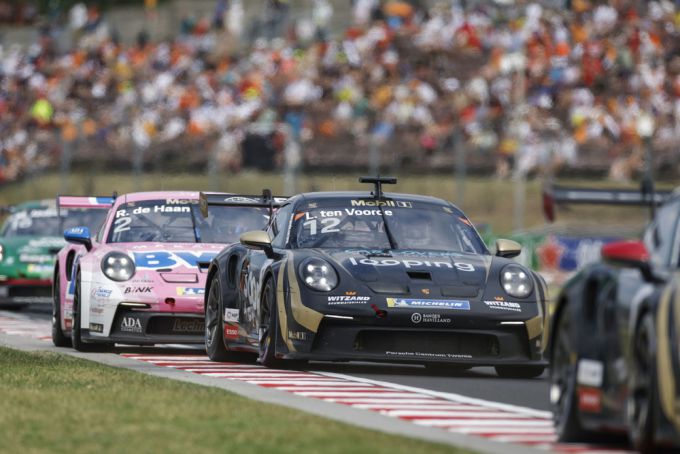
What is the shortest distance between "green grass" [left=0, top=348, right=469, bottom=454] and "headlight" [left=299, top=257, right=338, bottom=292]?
1353 millimetres

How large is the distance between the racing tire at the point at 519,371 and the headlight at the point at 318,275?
4.83ft

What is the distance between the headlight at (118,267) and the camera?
14.2m

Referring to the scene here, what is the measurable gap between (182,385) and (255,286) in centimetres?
209

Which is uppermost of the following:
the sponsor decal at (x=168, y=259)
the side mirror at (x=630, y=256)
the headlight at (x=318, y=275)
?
the side mirror at (x=630, y=256)

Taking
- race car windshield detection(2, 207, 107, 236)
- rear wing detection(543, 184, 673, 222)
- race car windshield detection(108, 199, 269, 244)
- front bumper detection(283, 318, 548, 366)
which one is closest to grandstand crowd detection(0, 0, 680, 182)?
race car windshield detection(2, 207, 107, 236)

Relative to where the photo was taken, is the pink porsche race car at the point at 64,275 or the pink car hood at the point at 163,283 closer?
the pink car hood at the point at 163,283

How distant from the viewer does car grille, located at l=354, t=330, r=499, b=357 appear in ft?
37.8

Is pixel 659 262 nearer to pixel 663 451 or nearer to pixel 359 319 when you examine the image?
pixel 663 451

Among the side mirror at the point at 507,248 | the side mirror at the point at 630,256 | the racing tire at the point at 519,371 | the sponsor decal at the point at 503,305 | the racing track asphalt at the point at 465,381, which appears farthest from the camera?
the side mirror at the point at 507,248

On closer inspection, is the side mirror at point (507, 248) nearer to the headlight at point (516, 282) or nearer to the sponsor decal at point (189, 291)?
the headlight at point (516, 282)

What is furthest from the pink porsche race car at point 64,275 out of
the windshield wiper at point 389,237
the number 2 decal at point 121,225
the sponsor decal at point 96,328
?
the windshield wiper at point 389,237

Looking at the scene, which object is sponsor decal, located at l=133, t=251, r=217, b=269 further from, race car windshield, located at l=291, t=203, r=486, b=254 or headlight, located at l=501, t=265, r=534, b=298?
headlight, located at l=501, t=265, r=534, b=298

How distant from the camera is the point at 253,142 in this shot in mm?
33375

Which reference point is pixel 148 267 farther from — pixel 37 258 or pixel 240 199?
pixel 37 258
